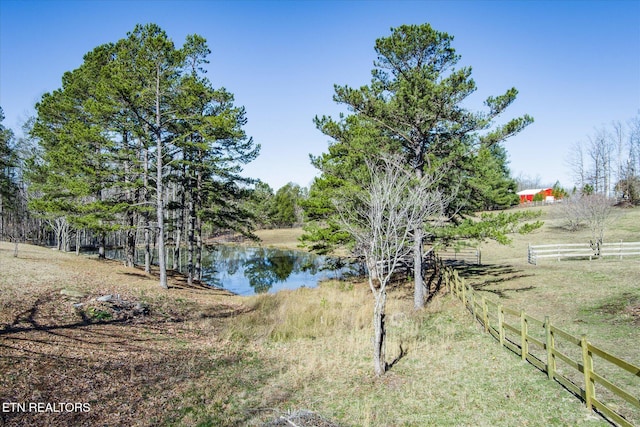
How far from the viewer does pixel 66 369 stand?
9203 millimetres

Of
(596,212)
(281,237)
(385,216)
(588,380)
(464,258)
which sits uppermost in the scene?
(596,212)

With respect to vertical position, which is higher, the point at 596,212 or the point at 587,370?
the point at 596,212

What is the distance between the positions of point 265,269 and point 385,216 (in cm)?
3104

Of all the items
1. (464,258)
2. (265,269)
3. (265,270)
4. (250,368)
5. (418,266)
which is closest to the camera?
(250,368)

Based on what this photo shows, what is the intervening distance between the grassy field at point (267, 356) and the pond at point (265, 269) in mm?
9122

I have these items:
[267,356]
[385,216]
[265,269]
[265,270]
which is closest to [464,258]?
A: [265,270]

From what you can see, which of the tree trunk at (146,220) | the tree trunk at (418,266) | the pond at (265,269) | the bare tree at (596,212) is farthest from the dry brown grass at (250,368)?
the bare tree at (596,212)

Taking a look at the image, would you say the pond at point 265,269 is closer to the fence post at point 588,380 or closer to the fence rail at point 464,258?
the fence rail at point 464,258

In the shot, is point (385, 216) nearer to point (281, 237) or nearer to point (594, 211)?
point (594, 211)

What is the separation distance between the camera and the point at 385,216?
1302 centimetres

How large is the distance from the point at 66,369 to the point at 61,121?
24560 mm

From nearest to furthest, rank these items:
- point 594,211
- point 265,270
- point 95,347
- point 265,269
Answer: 1. point 95,347
2. point 594,211
3. point 265,270
4. point 265,269

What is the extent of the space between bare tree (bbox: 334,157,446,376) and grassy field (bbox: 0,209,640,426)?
1852mm

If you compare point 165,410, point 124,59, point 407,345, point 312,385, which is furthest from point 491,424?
point 124,59
